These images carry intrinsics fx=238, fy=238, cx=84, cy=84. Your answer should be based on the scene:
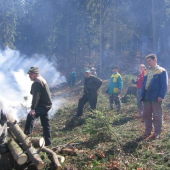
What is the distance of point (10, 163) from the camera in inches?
179

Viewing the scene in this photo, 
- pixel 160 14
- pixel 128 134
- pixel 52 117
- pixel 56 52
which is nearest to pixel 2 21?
pixel 56 52

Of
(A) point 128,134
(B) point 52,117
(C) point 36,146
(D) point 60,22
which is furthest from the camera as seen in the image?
(D) point 60,22

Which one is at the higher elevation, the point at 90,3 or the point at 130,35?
the point at 90,3

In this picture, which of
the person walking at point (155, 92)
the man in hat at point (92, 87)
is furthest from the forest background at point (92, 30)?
the person walking at point (155, 92)

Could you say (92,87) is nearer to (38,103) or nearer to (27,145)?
(38,103)

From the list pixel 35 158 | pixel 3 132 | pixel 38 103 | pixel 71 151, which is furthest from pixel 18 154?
pixel 38 103

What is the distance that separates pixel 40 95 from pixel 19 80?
10.8 metres

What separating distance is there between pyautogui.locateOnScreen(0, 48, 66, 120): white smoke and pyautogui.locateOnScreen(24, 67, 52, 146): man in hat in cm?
70

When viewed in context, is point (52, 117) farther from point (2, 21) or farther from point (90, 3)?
point (2, 21)

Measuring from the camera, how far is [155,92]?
5.90 meters

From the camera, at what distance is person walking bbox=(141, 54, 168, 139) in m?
5.82

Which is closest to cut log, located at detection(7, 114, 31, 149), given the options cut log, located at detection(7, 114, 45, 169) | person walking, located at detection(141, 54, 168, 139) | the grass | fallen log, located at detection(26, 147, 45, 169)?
cut log, located at detection(7, 114, 45, 169)

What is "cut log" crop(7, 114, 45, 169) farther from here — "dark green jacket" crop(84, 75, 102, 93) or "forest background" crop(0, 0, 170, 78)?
"forest background" crop(0, 0, 170, 78)

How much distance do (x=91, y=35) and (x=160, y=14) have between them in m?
10.2
